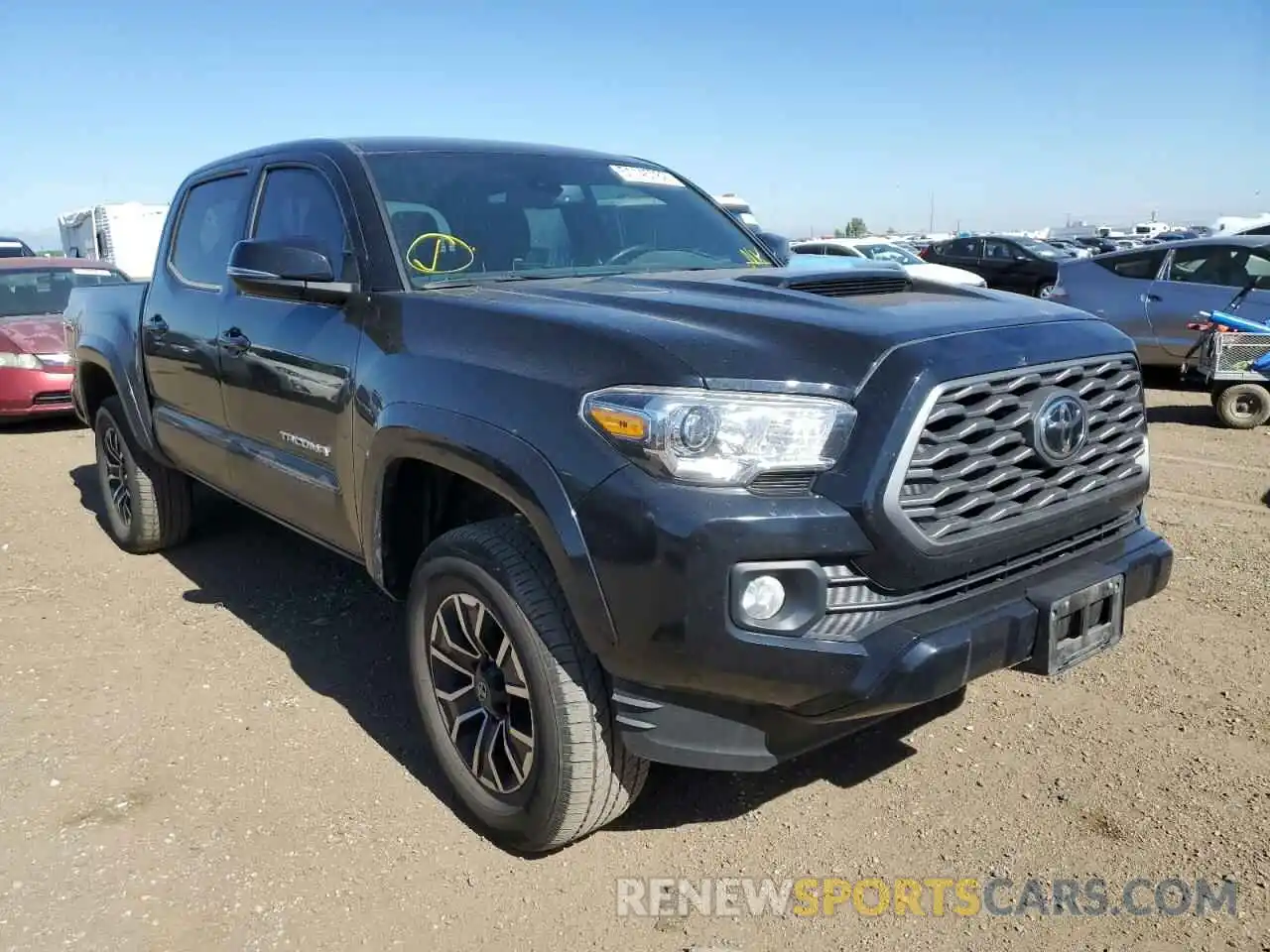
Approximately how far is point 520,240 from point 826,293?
1183 mm

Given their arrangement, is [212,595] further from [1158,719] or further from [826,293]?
[1158,719]

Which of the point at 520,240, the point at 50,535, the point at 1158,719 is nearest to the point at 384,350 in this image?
the point at 520,240

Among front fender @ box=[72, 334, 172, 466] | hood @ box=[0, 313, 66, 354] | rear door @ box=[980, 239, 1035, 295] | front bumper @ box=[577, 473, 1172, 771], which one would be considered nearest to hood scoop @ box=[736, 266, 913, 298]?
front bumper @ box=[577, 473, 1172, 771]

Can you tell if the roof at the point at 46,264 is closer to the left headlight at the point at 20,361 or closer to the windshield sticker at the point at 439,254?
the left headlight at the point at 20,361

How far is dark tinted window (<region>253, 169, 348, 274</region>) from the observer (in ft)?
11.0

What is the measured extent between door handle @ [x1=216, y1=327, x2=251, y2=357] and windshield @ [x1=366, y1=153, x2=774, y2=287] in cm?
86

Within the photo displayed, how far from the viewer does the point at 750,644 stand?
2143 mm

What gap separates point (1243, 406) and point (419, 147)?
7.11 meters

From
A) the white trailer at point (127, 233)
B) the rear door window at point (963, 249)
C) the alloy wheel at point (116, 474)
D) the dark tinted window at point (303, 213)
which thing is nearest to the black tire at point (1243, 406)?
the dark tinted window at point (303, 213)

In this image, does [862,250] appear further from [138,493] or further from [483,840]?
[483,840]

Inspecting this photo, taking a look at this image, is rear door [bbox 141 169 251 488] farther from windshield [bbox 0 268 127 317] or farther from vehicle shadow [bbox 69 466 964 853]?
windshield [bbox 0 268 127 317]

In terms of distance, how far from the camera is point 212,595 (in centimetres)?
489

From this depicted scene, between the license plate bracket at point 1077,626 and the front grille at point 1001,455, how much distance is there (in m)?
0.22

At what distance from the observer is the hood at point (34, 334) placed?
9.13 metres
